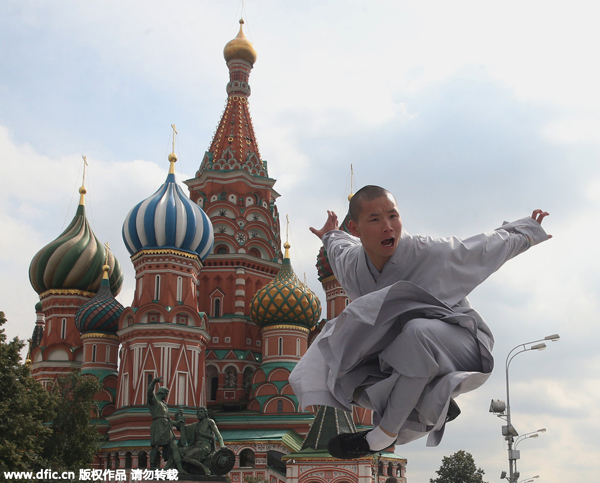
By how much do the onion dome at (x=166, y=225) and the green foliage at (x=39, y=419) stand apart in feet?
27.9

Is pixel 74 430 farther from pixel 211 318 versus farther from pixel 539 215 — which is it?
pixel 539 215

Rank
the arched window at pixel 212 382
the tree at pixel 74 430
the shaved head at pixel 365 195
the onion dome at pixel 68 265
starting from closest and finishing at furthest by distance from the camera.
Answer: the shaved head at pixel 365 195
the tree at pixel 74 430
the arched window at pixel 212 382
the onion dome at pixel 68 265

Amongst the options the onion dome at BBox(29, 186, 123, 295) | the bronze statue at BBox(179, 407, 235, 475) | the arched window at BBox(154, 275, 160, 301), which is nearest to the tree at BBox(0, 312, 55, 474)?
the bronze statue at BBox(179, 407, 235, 475)

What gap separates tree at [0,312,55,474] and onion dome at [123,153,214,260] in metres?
13.2

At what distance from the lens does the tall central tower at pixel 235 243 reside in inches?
1516

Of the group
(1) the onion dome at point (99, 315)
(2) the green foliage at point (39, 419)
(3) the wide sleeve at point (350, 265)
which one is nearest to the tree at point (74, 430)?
(2) the green foliage at point (39, 419)

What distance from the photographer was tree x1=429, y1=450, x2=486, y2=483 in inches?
1801

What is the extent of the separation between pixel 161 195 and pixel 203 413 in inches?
555

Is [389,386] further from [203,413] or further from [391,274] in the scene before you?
[203,413]

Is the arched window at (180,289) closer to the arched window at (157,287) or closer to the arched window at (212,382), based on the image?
the arched window at (157,287)

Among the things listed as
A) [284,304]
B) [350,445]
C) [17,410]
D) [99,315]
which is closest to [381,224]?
[350,445]

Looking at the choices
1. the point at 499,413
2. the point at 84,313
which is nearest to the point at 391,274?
the point at 499,413

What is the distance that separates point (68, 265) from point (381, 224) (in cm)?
3908

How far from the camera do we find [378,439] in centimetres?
375
